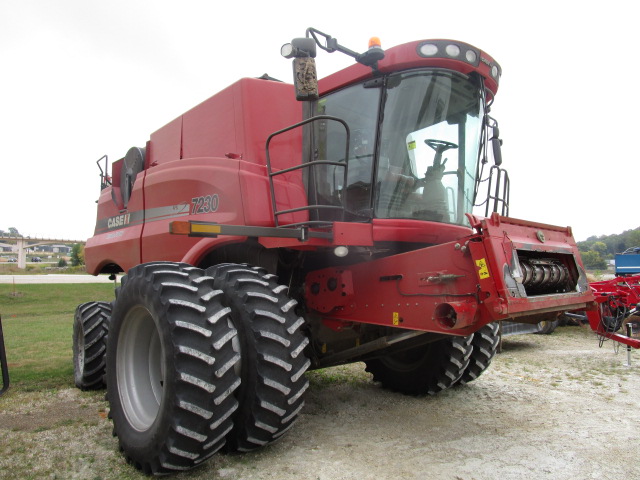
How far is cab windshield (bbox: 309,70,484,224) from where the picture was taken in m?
3.99

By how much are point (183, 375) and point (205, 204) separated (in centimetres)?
201

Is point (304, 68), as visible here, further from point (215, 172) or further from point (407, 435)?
point (407, 435)

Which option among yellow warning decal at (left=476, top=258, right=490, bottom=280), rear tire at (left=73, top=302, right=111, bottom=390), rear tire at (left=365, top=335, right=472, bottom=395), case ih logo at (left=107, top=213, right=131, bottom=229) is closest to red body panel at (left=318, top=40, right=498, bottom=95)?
yellow warning decal at (left=476, top=258, right=490, bottom=280)

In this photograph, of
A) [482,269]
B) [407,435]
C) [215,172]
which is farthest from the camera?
[215,172]

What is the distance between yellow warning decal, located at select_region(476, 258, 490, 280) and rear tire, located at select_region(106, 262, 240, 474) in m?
1.72

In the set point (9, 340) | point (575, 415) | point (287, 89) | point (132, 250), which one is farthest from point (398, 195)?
point (9, 340)

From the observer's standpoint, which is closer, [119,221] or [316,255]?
[316,255]

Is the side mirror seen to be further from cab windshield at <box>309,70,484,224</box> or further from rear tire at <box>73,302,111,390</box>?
rear tire at <box>73,302,111,390</box>

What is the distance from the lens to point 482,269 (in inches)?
129

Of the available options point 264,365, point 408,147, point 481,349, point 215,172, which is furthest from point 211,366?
point 481,349

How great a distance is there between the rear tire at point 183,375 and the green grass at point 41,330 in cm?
293

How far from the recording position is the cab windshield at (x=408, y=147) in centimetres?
399

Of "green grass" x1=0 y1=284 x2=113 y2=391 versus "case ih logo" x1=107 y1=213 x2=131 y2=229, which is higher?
"case ih logo" x1=107 y1=213 x2=131 y2=229

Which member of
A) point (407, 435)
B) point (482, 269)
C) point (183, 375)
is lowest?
point (407, 435)
